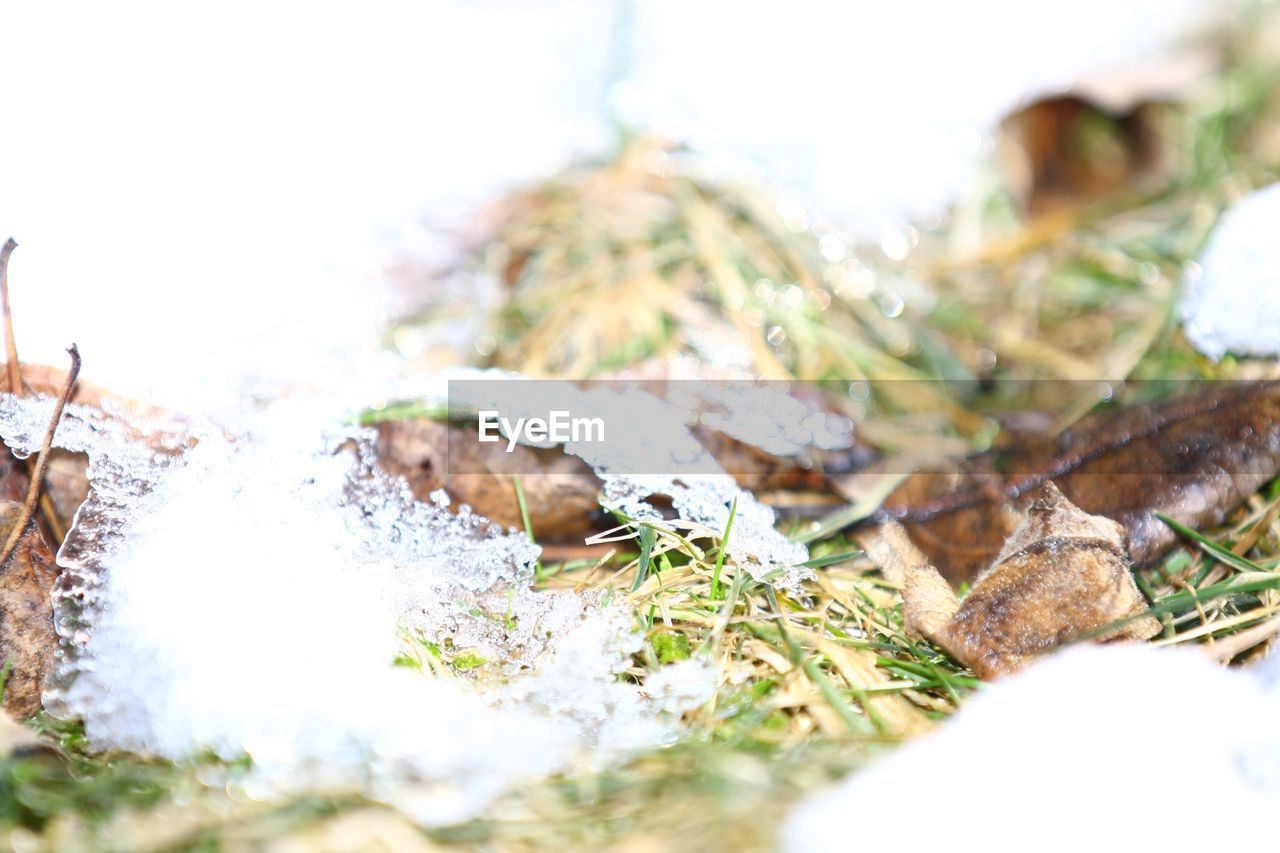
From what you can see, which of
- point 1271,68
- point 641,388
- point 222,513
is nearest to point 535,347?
point 641,388

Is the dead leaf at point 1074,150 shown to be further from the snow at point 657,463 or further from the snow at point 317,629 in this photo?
the snow at point 317,629

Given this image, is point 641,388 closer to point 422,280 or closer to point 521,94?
point 422,280

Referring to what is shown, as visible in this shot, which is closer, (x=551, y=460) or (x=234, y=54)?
(x=551, y=460)

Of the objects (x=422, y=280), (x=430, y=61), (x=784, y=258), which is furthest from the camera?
(x=430, y=61)

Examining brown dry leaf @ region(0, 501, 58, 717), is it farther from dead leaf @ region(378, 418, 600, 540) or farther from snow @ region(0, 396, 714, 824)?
dead leaf @ region(378, 418, 600, 540)

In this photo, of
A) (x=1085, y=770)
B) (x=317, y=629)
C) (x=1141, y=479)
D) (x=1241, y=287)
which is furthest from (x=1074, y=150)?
(x=317, y=629)

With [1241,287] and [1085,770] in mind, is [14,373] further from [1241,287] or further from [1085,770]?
[1241,287]

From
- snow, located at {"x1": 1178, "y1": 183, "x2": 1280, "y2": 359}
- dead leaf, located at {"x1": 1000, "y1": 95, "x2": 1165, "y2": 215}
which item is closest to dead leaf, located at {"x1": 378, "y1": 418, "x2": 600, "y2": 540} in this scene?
snow, located at {"x1": 1178, "y1": 183, "x2": 1280, "y2": 359}
